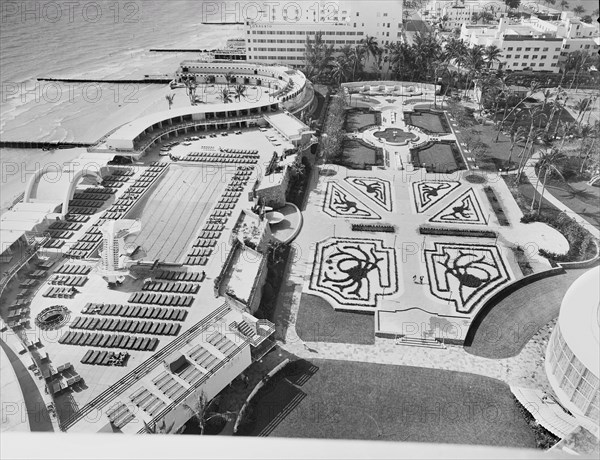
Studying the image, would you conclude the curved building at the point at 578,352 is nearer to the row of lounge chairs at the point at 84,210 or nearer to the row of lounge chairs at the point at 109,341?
the row of lounge chairs at the point at 109,341

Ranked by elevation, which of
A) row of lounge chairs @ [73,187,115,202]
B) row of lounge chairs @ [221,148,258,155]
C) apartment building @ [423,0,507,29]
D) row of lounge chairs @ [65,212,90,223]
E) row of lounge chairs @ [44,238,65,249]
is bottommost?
row of lounge chairs @ [44,238,65,249]

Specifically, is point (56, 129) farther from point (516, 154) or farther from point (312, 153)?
point (516, 154)

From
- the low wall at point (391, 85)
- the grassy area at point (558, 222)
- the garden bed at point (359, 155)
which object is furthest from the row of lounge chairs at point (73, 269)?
the low wall at point (391, 85)

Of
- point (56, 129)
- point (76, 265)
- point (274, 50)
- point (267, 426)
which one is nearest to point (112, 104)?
point (56, 129)

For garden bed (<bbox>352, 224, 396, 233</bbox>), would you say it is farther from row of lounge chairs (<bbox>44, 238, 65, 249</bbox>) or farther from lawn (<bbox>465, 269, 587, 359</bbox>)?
row of lounge chairs (<bbox>44, 238, 65, 249</bbox>)

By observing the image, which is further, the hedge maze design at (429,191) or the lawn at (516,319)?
the hedge maze design at (429,191)

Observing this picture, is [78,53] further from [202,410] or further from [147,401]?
[202,410]

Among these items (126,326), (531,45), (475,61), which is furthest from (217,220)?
(531,45)

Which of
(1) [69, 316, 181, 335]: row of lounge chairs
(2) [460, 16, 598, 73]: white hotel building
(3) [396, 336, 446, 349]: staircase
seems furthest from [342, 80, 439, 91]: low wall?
(1) [69, 316, 181, 335]: row of lounge chairs
